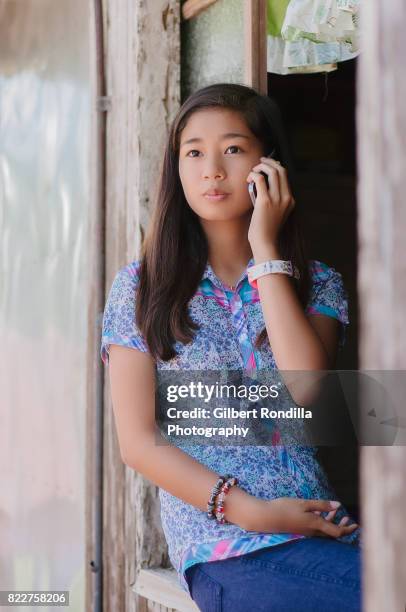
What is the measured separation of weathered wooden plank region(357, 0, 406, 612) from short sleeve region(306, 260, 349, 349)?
4.20ft

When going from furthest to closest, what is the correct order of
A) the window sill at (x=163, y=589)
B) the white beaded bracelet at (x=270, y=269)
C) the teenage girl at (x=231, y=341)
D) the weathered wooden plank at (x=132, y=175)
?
1. the weathered wooden plank at (x=132, y=175)
2. the window sill at (x=163, y=589)
3. the white beaded bracelet at (x=270, y=269)
4. the teenage girl at (x=231, y=341)

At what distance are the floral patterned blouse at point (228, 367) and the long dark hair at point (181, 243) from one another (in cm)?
3

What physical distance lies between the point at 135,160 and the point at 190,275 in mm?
757

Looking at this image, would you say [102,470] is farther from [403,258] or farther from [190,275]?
[403,258]

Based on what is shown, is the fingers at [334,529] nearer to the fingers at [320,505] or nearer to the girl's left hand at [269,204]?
the fingers at [320,505]

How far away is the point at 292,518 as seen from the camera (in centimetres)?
181

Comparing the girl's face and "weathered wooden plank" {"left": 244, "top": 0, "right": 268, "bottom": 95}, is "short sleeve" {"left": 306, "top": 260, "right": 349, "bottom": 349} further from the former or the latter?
"weathered wooden plank" {"left": 244, "top": 0, "right": 268, "bottom": 95}

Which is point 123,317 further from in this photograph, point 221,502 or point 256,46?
point 256,46

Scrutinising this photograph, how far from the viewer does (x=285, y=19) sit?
2.50 metres

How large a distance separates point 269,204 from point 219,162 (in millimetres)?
172

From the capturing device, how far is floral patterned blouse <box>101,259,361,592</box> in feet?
6.22

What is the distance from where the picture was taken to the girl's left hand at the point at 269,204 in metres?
2.07
